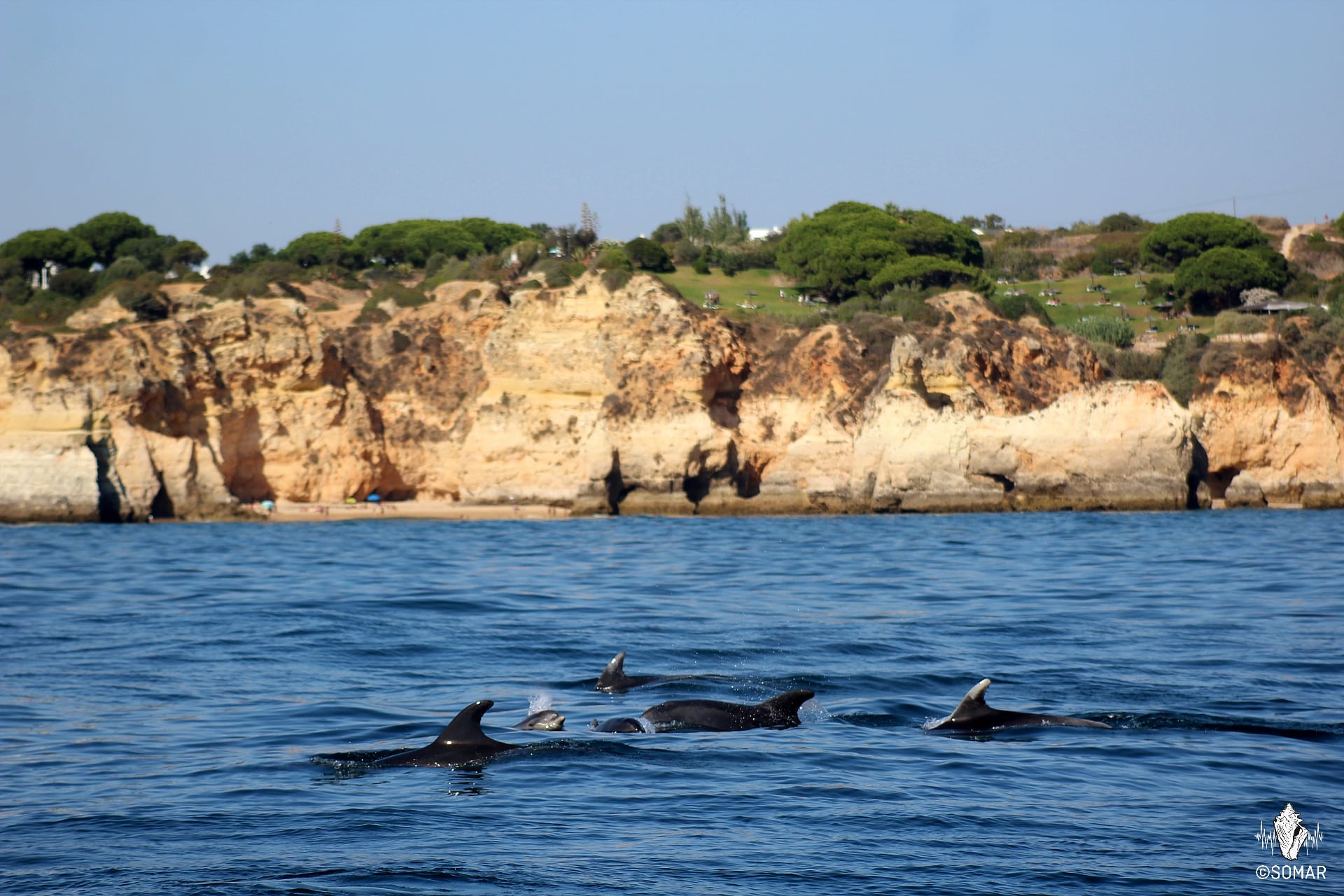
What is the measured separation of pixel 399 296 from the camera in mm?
60281

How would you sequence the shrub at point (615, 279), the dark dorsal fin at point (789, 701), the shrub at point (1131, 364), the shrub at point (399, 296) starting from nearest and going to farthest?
the dark dorsal fin at point (789, 701) → the shrub at point (615, 279) → the shrub at point (1131, 364) → the shrub at point (399, 296)

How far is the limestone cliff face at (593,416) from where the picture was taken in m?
44.2

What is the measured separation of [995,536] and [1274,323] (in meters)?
34.3

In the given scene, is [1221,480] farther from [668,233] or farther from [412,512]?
[668,233]

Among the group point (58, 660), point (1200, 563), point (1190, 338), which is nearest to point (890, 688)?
point (58, 660)

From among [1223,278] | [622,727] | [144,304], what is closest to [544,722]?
[622,727]

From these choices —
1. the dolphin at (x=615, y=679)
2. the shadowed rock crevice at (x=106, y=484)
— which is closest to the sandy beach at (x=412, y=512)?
the shadowed rock crevice at (x=106, y=484)

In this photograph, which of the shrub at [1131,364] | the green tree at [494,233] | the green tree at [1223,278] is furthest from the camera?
the green tree at [494,233]

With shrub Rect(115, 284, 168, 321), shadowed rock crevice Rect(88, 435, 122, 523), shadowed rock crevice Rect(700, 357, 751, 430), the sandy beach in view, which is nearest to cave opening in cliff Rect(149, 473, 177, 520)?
shadowed rock crevice Rect(88, 435, 122, 523)

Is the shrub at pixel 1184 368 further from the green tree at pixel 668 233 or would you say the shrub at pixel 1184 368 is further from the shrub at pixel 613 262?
the green tree at pixel 668 233

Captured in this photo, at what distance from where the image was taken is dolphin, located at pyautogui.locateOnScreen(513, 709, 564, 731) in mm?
11023

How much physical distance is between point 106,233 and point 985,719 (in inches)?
3217

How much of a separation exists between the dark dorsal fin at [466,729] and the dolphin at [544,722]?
0.94 metres

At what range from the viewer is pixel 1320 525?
3441 centimetres
